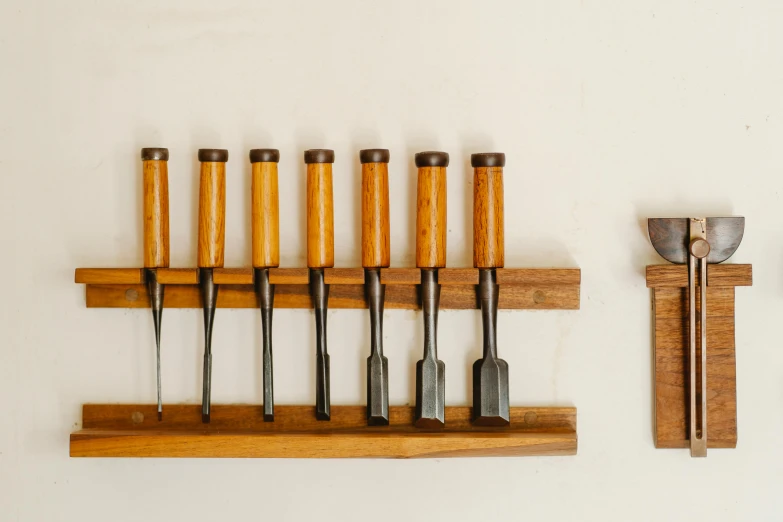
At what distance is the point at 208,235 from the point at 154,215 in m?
0.11

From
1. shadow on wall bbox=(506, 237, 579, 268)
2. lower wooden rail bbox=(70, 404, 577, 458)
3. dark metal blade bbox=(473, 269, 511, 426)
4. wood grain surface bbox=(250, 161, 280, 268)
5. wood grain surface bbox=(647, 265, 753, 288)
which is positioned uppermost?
wood grain surface bbox=(250, 161, 280, 268)

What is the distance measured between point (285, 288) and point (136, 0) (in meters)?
0.64

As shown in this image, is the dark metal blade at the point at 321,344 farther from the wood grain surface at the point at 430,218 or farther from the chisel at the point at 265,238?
the wood grain surface at the point at 430,218

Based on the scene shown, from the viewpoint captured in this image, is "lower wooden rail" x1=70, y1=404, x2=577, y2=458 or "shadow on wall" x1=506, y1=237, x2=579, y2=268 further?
"shadow on wall" x1=506, y1=237, x2=579, y2=268

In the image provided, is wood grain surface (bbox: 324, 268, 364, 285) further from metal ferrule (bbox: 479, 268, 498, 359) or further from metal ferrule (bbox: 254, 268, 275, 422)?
metal ferrule (bbox: 479, 268, 498, 359)

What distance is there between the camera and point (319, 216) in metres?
1.37

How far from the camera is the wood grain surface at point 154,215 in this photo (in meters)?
1.39

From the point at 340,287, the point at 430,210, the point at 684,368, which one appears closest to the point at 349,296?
the point at 340,287

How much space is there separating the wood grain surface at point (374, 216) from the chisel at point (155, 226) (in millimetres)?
381

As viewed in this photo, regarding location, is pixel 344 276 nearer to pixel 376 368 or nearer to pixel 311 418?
pixel 376 368

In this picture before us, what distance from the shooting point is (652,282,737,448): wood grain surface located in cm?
138

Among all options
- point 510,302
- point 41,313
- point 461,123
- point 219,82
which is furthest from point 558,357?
point 41,313

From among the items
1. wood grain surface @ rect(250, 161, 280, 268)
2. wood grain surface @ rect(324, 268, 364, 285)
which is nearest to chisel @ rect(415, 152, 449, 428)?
wood grain surface @ rect(324, 268, 364, 285)

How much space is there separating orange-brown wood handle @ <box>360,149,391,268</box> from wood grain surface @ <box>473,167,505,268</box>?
0.17m
